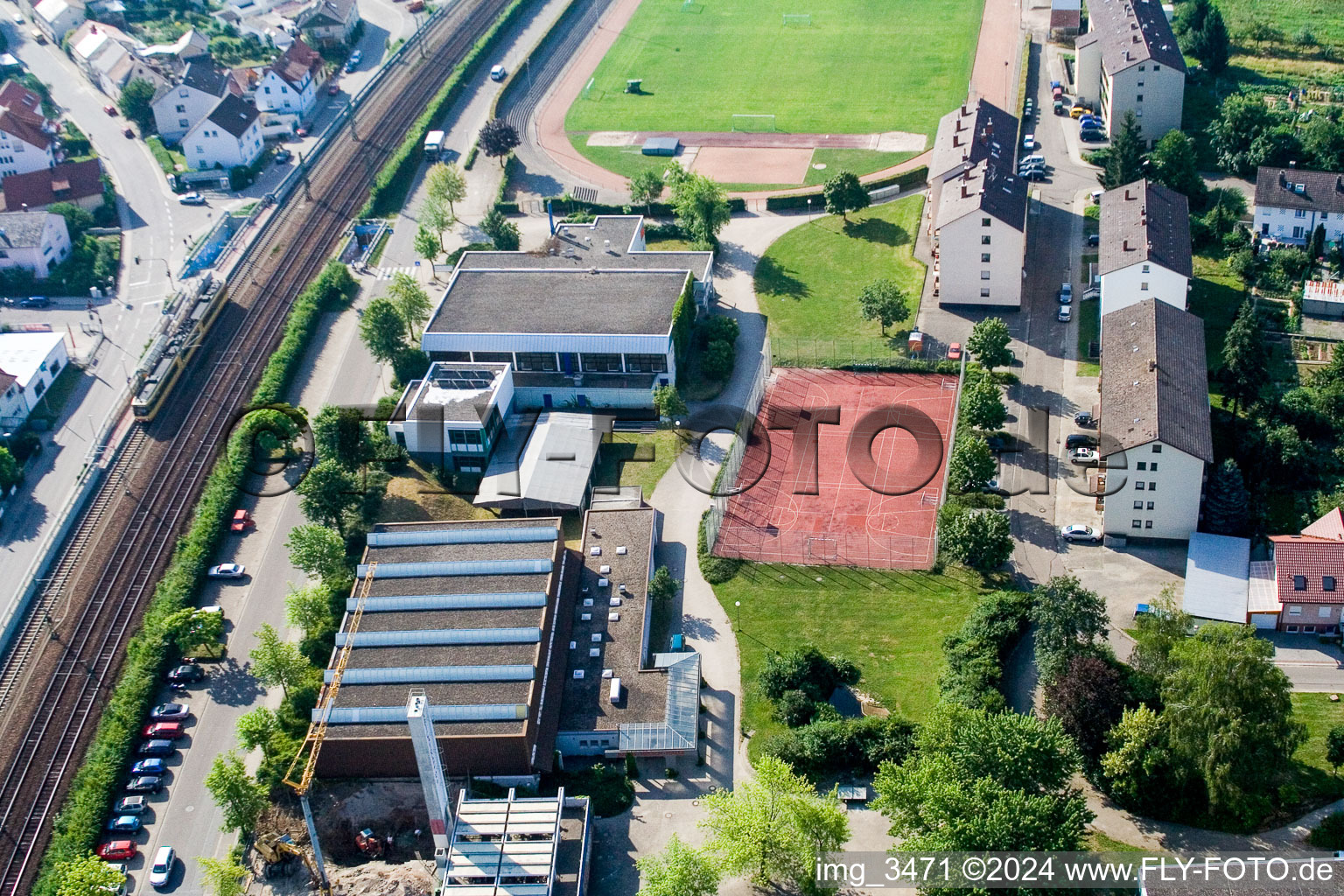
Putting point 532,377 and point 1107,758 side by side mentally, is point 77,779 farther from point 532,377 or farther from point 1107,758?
point 1107,758

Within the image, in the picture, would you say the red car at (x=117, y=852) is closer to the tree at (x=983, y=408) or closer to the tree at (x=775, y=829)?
the tree at (x=775, y=829)

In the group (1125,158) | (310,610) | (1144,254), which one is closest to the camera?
(310,610)

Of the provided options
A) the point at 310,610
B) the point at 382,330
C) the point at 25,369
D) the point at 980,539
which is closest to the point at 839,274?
the point at 382,330

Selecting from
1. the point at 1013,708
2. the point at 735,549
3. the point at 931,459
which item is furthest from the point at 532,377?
the point at 1013,708

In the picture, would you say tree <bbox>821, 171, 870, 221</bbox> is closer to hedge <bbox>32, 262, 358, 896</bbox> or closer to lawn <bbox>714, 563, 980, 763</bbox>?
hedge <bbox>32, 262, 358, 896</bbox>

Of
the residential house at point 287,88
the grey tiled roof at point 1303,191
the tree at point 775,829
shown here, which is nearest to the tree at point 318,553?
the tree at point 775,829

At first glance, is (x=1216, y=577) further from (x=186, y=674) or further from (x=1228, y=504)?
(x=186, y=674)

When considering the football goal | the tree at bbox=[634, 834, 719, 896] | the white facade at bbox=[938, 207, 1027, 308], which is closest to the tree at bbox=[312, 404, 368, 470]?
the tree at bbox=[634, 834, 719, 896]
